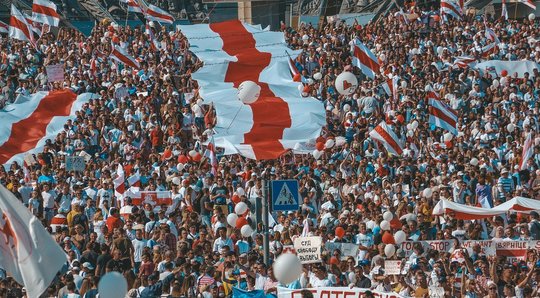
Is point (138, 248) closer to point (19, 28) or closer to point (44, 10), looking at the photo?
point (19, 28)

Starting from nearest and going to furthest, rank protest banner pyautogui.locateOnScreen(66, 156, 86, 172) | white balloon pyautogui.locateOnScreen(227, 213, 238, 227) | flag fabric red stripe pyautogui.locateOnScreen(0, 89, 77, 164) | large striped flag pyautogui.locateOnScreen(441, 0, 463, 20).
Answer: flag fabric red stripe pyautogui.locateOnScreen(0, 89, 77, 164)
white balloon pyautogui.locateOnScreen(227, 213, 238, 227)
protest banner pyautogui.locateOnScreen(66, 156, 86, 172)
large striped flag pyautogui.locateOnScreen(441, 0, 463, 20)

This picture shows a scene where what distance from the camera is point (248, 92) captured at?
2044 centimetres

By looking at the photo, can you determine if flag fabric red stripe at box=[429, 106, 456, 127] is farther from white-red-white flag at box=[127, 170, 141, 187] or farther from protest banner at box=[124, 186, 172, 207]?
protest banner at box=[124, 186, 172, 207]

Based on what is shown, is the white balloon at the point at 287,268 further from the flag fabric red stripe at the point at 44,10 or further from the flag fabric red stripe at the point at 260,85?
the flag fabric red stripe at the point at 44,10

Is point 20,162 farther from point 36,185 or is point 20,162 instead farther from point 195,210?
point 195,210

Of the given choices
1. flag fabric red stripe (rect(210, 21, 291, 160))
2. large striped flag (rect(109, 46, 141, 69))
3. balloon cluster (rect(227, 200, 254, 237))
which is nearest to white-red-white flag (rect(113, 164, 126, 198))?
flag fabric red stripe (rect(210, 21, 291, 160))

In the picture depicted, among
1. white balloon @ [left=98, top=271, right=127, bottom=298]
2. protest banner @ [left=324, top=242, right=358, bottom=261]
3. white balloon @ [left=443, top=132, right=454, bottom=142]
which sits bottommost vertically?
white balloon @ [left=443, top=132, right=454, bottom=142]

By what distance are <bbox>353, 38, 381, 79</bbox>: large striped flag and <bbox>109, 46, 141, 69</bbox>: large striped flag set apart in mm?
4729

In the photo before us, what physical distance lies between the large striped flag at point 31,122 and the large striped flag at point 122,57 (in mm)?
10442

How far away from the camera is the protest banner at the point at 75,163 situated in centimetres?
2516

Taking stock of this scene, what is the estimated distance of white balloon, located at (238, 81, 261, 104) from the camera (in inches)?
805

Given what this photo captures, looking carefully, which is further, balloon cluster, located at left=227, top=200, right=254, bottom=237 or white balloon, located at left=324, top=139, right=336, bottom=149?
white balloon, located at left=324, top=139, right=336, bottom=149

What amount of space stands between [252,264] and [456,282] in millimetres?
2339

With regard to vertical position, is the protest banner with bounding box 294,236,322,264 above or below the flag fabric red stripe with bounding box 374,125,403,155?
above
